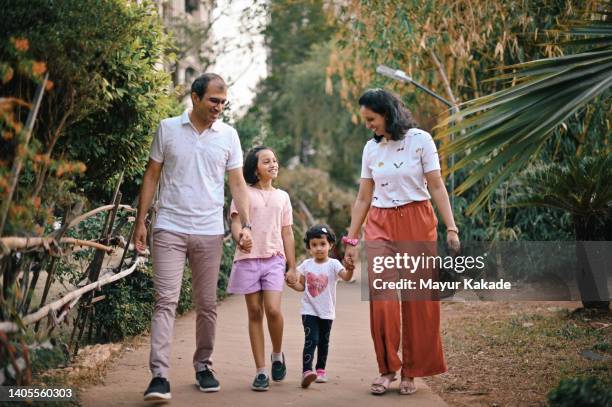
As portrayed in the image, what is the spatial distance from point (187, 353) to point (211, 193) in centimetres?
235

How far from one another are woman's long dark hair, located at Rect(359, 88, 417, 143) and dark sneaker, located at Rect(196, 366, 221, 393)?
6.69 ft

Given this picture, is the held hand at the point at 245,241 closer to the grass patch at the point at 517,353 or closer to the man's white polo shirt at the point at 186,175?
the man's white polo shirt at the point at 186,175

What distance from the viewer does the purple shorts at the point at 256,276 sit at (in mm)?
6137

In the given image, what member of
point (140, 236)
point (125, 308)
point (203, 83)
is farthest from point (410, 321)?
point (125, 308)

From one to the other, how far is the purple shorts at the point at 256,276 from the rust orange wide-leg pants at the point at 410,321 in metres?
0.68

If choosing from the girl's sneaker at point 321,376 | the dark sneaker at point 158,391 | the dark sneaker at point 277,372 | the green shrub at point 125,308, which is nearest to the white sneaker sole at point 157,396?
the dark sneaker at point 158,391

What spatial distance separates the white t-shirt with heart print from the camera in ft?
21.0

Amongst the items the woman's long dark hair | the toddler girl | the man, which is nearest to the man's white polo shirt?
the man

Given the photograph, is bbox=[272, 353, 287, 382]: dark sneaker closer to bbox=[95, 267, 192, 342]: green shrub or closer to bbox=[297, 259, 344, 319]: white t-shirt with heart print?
bbox=[297, 259, 344, 319]: white t-shirt with heart print

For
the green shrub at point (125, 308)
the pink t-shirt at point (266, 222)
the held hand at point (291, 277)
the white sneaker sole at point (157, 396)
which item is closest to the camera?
the white sneaker sole at point (157, 396)

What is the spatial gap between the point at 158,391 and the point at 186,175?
4.56ft

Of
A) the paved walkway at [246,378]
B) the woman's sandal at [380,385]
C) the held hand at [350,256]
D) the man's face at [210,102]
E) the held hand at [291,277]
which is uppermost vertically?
the man's face at [210,102]

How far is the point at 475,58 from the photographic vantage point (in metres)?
14.9

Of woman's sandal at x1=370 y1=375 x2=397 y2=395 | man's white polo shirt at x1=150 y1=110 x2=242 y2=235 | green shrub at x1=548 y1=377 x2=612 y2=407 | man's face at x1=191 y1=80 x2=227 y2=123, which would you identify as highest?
man's face at x1=191 y1=80 x2=227 y2=123
